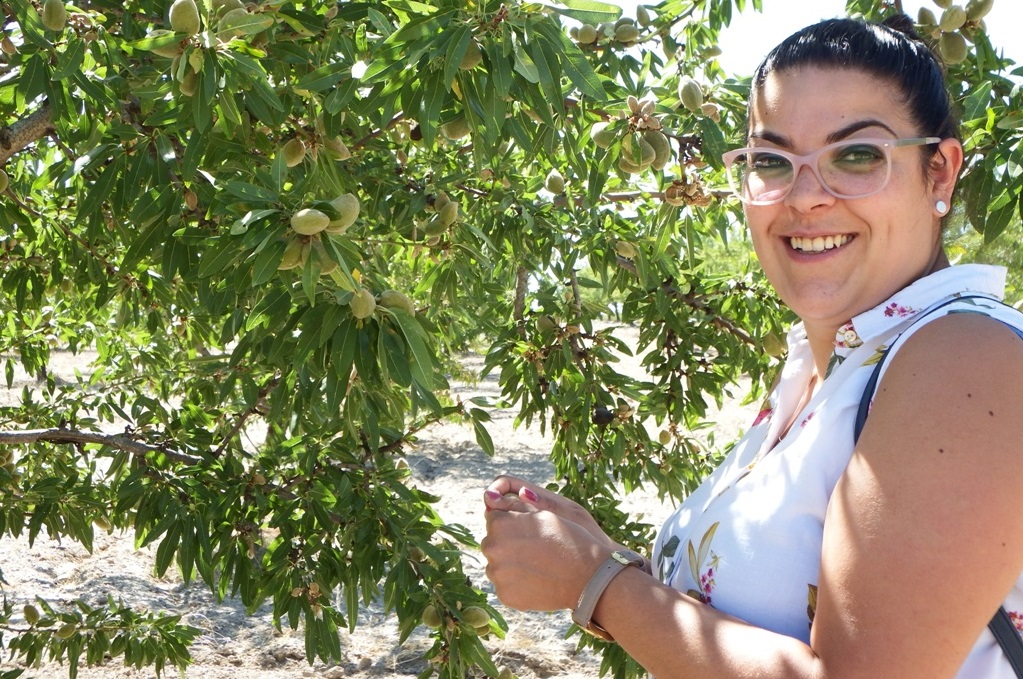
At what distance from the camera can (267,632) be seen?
550 cm

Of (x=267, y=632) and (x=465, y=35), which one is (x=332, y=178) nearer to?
(x=465, y=35)

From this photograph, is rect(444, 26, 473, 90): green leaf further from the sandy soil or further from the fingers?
the sandy soil

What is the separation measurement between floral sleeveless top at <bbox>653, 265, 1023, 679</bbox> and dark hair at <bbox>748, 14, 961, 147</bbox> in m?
0.22

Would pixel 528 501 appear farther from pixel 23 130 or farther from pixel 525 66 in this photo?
pixel 23 130

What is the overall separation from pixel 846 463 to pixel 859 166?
1.19ft

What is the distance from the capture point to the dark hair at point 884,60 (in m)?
1.11

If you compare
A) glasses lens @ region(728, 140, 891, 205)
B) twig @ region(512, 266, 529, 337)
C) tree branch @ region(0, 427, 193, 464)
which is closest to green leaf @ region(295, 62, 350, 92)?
glasses lens @ region(728, 140, 891, 205)

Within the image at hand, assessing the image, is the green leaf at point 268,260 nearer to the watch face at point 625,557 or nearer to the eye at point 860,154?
the watch face at point 625,557

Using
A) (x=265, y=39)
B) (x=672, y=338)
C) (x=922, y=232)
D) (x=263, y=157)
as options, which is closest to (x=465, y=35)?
(x=265, y=39)

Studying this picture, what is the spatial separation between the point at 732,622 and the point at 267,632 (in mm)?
5092

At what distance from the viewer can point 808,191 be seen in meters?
1.12

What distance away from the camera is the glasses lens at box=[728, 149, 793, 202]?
1.15m

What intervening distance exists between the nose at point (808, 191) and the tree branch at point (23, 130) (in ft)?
6.15

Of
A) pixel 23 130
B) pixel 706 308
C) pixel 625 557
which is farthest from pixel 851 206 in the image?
pixel 706 308
